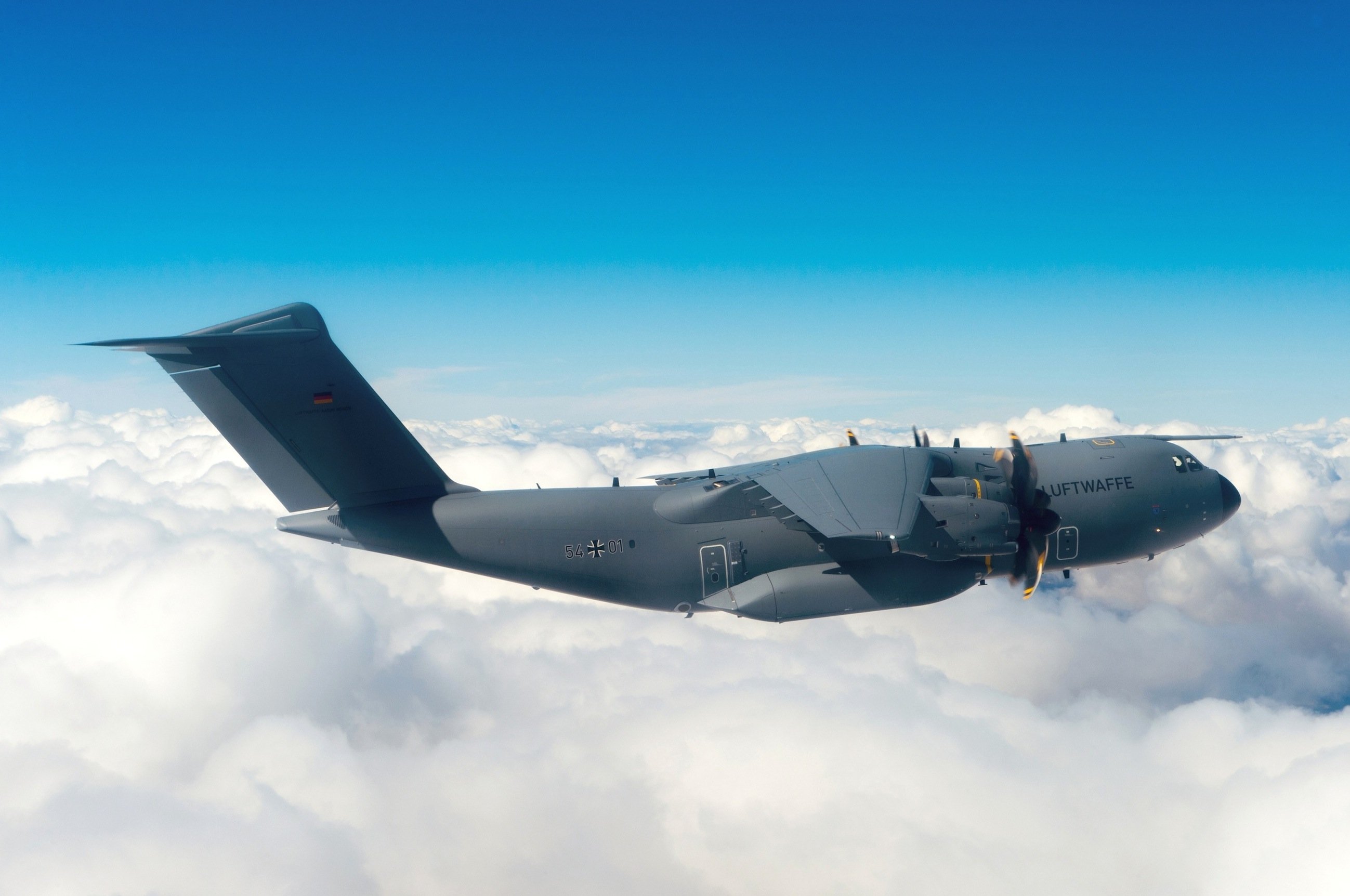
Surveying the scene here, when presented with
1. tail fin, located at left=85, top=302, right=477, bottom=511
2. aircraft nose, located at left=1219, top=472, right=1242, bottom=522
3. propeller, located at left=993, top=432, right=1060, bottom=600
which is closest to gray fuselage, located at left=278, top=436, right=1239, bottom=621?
propeller, located at left=993, top=432, right=1060, bottom=600

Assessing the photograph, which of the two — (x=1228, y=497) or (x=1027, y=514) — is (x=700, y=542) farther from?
(x=1228, y=497)

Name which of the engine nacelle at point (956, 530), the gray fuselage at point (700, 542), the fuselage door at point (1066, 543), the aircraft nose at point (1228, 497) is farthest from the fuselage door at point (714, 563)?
the aircraft nose at point (1228, 497)

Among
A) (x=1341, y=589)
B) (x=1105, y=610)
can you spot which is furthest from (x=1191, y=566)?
(x=1105, y=610)

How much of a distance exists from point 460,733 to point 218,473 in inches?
3516

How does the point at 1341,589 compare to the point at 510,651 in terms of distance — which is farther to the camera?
the point at 1341,589

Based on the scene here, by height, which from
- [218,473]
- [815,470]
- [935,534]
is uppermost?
[815,470]

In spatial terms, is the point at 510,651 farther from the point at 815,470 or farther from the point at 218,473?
the point at 218,473

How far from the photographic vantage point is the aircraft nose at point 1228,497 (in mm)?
16500

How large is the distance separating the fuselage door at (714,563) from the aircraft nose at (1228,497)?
13.4 meters

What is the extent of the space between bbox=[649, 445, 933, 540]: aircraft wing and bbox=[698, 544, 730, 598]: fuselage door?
1576 millimetres

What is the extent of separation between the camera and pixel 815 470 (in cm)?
1241

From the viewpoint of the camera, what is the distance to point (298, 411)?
1208 cm

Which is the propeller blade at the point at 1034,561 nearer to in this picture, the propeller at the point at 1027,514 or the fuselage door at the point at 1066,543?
the propeller at the point at 1027,514

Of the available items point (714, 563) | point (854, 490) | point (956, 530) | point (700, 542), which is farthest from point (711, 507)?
point (956, 530)
